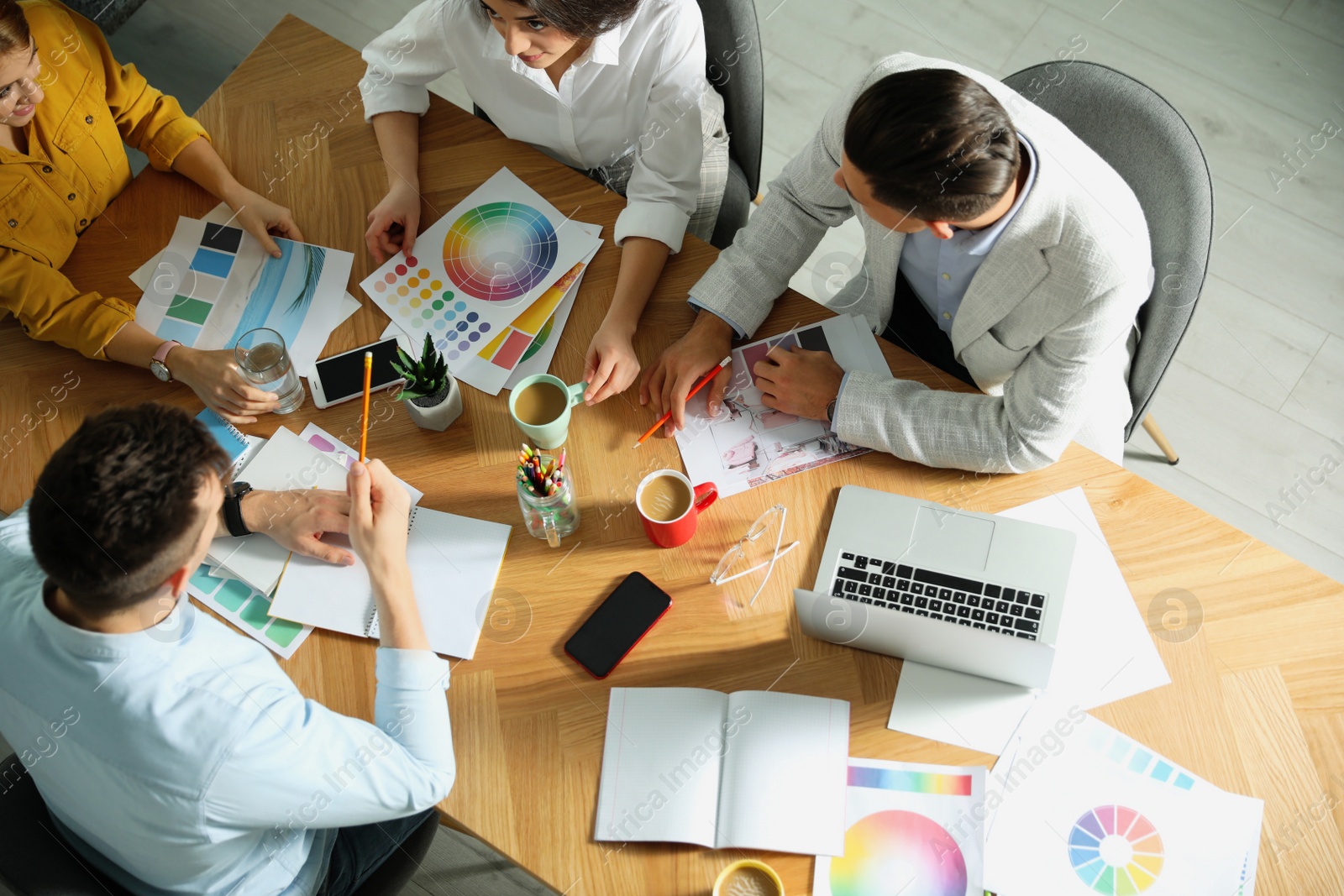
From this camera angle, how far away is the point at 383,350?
4.58 feet

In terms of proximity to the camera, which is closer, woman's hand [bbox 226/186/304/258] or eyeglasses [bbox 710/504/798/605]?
eyeglasses [bbox 710/504/798/605]

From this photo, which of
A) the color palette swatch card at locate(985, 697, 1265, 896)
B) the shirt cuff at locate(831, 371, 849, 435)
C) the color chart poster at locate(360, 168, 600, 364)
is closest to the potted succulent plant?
the color chart poster at locate(360, 168, 600, 364)

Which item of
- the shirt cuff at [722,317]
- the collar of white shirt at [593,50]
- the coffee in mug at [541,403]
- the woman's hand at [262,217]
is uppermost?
the collar of white shirt at [593,50]

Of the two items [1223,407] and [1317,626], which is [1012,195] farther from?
[1223,407]

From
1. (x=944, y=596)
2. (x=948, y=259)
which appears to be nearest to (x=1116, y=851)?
(x=944, y=596)

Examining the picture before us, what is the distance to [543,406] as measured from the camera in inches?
50.7

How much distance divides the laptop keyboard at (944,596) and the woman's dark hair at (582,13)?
88 centimetres

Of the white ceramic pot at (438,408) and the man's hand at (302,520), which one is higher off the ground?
the white ceramic pot at (438,408)

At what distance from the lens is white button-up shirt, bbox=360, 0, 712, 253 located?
1420mm

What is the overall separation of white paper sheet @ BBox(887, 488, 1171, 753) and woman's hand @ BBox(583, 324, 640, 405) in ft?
1.87

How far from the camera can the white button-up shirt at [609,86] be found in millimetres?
1420

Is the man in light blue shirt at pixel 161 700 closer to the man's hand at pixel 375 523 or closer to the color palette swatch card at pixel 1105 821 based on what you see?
the man's hand at pixel 375 523

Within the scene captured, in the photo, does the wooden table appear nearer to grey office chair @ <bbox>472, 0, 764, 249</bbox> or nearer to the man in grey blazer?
the man in grey blazer

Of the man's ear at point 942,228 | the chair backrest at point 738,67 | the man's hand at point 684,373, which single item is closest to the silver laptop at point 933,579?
the man's hand at point 684,373
